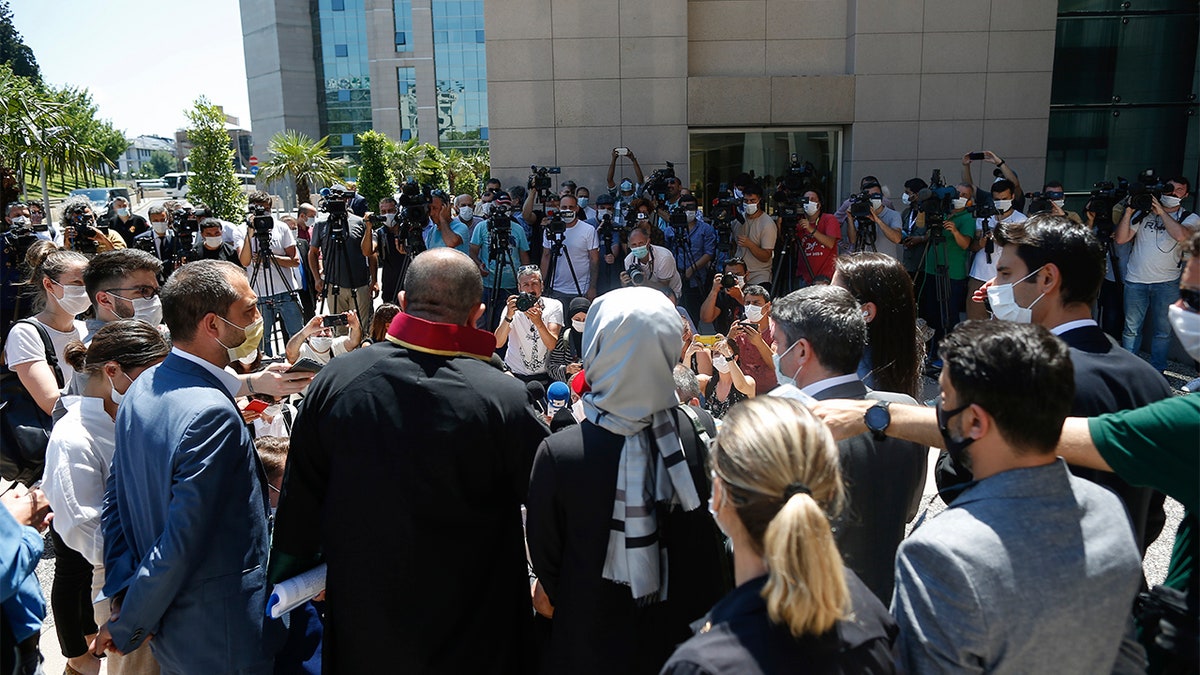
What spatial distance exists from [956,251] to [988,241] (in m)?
0.60

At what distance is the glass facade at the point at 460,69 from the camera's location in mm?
60938

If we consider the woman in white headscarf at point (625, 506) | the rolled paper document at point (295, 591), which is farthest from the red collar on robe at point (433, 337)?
the rolled paper document at point (295, 591)

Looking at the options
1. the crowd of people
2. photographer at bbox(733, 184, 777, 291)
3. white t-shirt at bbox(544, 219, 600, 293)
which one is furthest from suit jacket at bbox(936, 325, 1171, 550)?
white t-shirt at bbox(544, 219, 600, 293)

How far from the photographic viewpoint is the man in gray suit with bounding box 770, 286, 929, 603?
211 centimetres

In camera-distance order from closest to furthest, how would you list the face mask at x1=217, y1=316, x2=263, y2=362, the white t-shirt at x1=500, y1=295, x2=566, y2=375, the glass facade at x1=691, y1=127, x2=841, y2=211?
the face mask at x1=217, y1=316, x2=263, y2=362 < the white t-shirt at x1=500, y1=295, x2=566, y2=375 < the glass facade at x1=691, y1=127, x2=841, y2=211

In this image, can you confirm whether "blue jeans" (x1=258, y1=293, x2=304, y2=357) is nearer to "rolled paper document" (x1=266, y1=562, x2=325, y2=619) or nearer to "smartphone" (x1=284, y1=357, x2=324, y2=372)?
"smartphone" (x1=284, y1=357, x2=324, y2=372)

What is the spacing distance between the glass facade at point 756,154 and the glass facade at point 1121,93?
3057 millimetres

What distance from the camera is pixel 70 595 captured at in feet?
10.2

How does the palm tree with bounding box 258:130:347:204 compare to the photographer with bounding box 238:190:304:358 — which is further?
the palm tree with bounding box 258:130:347:204

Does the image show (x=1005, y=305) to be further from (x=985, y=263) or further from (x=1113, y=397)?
(x=985, y=263)

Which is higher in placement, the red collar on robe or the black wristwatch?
the red collar on robe

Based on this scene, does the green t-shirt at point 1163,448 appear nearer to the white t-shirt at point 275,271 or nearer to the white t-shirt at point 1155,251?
the white t-shirt at point 1155,251

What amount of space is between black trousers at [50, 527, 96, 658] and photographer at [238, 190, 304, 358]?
15.5 feet

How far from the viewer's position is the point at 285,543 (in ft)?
7.49
